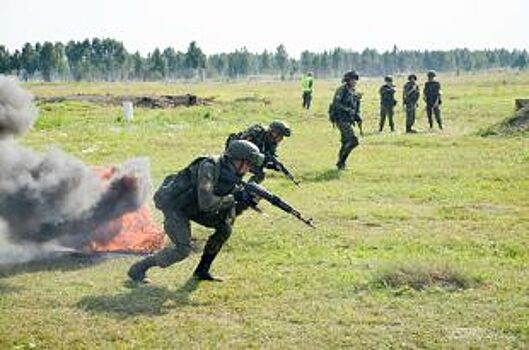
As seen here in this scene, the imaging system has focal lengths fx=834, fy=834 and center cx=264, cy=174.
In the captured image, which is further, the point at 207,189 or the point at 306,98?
the point at 306,98

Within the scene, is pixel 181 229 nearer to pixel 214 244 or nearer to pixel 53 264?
pixel 214 244

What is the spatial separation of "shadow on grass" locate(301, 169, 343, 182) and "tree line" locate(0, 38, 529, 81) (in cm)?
7424

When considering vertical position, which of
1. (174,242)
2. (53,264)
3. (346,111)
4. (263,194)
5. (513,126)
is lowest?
(53,264)

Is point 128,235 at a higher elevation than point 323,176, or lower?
higher

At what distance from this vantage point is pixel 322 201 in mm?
14102

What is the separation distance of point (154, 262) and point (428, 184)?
8454 mm

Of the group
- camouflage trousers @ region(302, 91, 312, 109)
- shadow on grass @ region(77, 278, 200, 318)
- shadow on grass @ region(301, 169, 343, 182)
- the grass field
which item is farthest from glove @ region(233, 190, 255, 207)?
camouflage trousers @ region(302, 91, 312, 109)

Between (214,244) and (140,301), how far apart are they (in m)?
1.12

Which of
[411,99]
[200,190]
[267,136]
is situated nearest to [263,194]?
[200,190]

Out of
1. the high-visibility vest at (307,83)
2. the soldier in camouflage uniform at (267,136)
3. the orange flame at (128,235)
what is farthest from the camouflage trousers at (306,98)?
the orange flame at (128,235)

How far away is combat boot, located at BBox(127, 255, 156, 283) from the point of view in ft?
28.8

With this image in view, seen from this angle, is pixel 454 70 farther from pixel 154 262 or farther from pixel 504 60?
pixel 154 262

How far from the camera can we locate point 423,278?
28.3 ft

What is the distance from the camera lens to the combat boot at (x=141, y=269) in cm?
878
